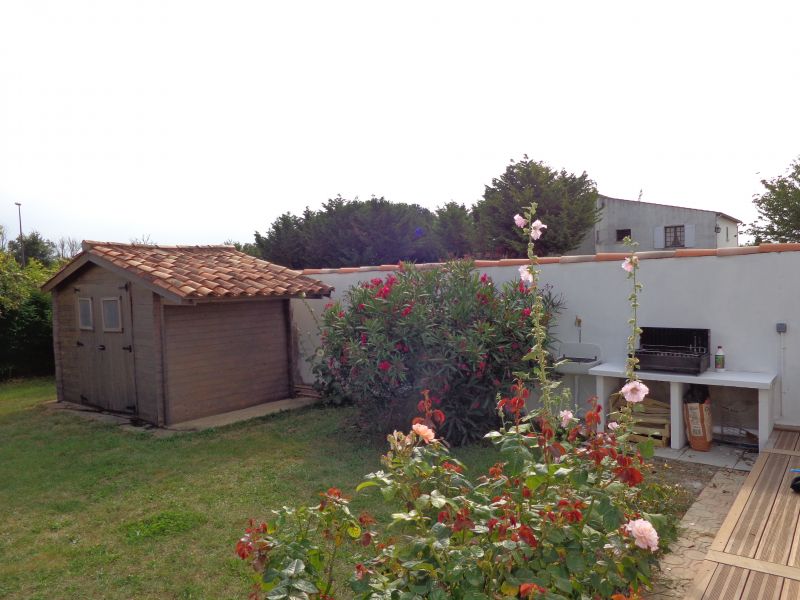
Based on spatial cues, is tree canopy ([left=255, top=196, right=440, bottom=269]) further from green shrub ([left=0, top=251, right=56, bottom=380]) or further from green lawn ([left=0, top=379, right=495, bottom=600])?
green lawn ([left=0, top=379, right=495, bottom=600])

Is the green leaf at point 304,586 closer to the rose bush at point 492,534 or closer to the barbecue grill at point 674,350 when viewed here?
the rose bush at point 492,534

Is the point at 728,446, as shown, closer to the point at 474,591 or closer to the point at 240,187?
the point at 474,591

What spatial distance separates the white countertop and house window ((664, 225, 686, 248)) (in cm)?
2147

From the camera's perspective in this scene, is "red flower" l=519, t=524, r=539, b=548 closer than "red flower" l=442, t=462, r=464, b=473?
Yes

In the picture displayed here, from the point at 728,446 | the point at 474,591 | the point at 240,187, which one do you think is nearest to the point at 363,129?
the point at 240,187

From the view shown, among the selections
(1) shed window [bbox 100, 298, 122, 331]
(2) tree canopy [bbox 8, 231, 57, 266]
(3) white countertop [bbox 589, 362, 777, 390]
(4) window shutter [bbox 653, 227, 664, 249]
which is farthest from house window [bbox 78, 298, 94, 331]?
(2) tree canopy [bbox 8, 231, 57, 266]

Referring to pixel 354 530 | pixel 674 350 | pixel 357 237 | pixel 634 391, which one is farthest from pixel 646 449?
pixel 357 237

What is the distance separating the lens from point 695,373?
5727 millimetres

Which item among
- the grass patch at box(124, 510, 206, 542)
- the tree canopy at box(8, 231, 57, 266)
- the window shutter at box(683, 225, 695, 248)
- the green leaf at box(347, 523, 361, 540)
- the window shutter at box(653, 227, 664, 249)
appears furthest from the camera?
the tree canopy at box(8, 231, 57, 266)

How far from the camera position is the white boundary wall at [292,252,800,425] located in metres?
5.70

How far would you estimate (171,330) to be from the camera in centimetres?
781

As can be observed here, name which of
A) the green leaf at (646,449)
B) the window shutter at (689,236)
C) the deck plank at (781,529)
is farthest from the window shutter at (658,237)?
the green leaf at (646,449)

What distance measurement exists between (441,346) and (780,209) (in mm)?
18627

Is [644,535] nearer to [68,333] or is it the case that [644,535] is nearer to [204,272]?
[204,272]
